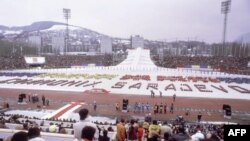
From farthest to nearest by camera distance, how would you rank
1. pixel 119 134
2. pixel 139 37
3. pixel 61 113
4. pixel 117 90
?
pixel 139 37, pixel 117 90, pixel 61 113, pixel 119 134

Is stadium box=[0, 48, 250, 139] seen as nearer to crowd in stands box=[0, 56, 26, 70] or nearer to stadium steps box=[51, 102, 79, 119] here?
stadium steps box=[51, 102, 79, 119]

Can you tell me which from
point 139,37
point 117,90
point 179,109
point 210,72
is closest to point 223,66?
point 210,72

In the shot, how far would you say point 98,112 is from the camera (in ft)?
86.3

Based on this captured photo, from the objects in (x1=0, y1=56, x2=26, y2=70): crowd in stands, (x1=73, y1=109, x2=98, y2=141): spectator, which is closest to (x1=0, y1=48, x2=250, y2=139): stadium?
(x1=73, y1=109, x2=98, y2=141): spectator

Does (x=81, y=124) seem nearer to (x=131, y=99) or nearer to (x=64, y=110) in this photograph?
(x=64, y=110)

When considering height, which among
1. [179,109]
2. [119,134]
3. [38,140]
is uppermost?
[38,140]

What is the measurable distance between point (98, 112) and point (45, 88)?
17.3 meters

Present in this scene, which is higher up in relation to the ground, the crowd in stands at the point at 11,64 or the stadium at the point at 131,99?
the crowd in stands at the point at 11,64

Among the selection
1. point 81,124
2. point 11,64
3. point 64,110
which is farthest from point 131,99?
point 11,64

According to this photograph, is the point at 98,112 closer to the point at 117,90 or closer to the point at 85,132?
the point at 117,90

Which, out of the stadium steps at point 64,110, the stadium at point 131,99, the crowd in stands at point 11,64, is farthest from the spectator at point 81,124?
the crowd in stands at point 11,64

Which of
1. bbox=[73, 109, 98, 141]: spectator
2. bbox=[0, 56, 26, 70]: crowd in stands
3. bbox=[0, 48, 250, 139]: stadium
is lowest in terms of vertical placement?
bbox=[0, 48, 250, 139]: stadium

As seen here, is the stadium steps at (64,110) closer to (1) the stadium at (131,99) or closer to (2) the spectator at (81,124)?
(1) the stadium at (131,99)

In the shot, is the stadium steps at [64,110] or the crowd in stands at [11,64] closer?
the stadium steps at [64,110]
